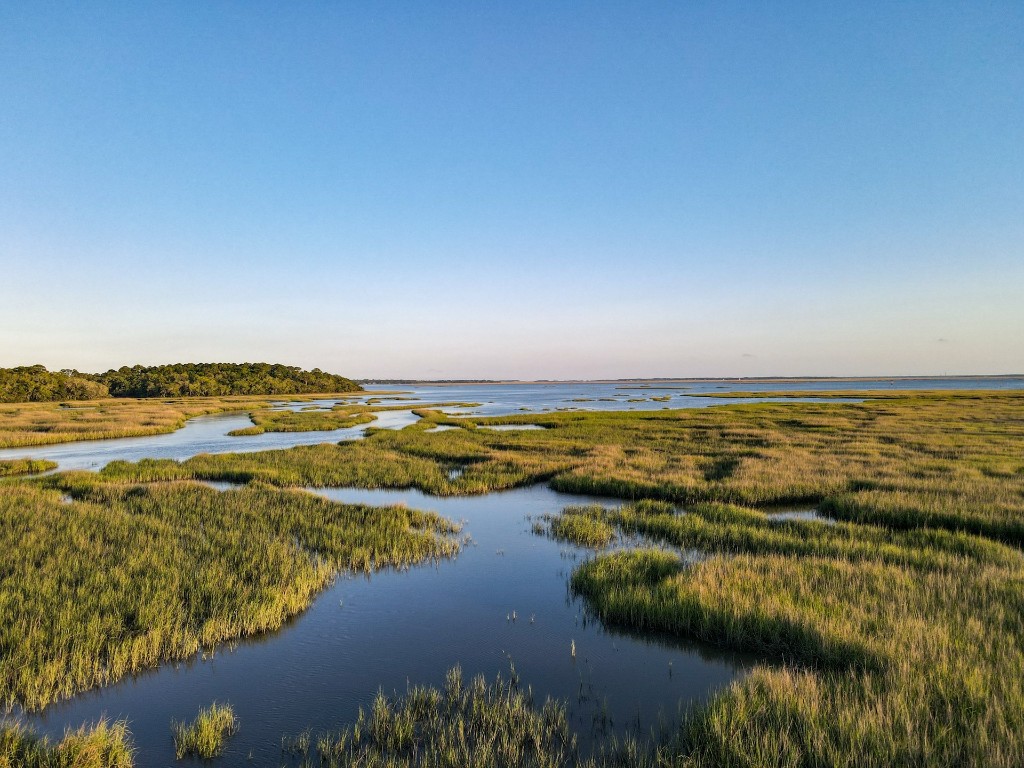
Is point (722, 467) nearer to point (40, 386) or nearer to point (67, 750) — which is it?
point (67, 750)

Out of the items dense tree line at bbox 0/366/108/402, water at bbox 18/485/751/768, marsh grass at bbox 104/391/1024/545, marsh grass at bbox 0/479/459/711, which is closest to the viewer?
water at bbox 18/485/751/768

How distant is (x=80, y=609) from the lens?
9.30 meters

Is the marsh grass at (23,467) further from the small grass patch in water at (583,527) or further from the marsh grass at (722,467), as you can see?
the small grass patch in water at (583,527)

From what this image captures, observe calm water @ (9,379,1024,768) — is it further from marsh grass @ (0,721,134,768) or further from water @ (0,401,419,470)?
water @ (0,401,419,470)

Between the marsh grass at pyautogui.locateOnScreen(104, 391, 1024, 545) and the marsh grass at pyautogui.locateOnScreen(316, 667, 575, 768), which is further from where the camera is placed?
the marsh grass at pyautogui.locateOnScreen(104, 391, 1024, 545)

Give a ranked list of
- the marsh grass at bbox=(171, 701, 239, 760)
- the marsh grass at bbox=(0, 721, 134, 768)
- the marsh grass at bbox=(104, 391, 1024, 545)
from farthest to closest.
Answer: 1. the marsh grass at bbox=(104, 391, 1024, 545)
2. the marsh grass at bbox=(171, 701, 239, 760)
3. the marsh grass at bbox=(0, 721, 134, 768)

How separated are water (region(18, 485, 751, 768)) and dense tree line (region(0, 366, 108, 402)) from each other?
378ft

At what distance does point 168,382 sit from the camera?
125000 mm

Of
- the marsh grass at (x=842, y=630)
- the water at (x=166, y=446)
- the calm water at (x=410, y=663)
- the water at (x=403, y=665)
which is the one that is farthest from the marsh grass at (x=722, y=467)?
the water at (x=403, y=665)

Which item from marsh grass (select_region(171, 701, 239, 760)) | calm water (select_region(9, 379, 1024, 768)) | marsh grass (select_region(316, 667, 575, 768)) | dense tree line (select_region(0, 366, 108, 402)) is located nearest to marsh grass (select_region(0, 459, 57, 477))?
calm water (select_region(9, 379, 1024, 768))

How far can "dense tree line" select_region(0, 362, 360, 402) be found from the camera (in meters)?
96.6

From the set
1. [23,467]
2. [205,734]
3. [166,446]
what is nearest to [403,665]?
[205,734]

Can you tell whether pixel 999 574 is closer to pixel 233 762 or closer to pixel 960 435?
pixel 233 762

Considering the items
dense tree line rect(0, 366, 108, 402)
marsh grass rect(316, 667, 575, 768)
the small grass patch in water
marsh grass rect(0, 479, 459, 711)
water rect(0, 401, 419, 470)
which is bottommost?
the small grass patch in water
